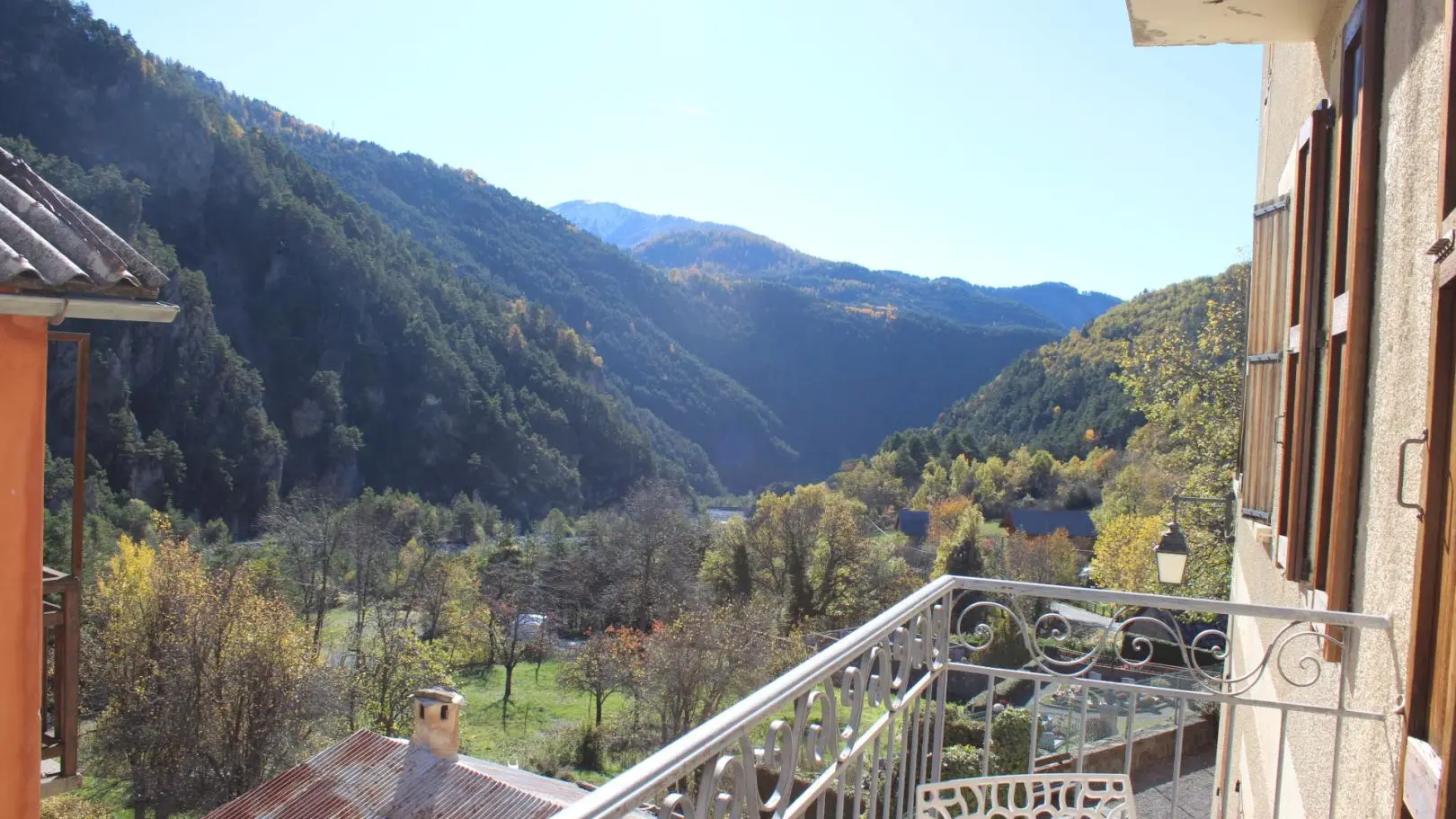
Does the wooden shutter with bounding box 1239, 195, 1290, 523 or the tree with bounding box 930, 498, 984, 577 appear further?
the tree with bounding box 930, 498, 984, 577

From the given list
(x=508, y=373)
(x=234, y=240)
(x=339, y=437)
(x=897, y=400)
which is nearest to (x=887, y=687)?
(x=339, y=437)

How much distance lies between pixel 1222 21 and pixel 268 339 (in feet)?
214

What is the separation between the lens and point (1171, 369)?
12906 millimetres

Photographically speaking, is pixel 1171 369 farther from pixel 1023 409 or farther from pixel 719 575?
pixel 1023 409

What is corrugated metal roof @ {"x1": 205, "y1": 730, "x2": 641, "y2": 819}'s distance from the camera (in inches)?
416

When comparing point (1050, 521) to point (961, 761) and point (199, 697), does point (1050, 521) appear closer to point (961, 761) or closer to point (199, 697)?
point (961, 761)

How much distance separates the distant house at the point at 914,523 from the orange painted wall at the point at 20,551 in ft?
153

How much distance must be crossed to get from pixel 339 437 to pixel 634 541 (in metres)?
30.1

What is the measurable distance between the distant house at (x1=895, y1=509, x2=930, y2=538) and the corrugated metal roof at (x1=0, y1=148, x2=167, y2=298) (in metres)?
46.8

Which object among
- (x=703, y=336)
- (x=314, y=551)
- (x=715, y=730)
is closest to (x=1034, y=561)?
(x=314, y=551)

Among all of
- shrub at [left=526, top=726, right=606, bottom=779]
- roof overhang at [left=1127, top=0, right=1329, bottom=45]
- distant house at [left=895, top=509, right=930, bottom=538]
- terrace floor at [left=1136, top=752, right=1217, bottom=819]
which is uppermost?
roof overhang at [left=1127, top=0, right=1329, bottom=45]

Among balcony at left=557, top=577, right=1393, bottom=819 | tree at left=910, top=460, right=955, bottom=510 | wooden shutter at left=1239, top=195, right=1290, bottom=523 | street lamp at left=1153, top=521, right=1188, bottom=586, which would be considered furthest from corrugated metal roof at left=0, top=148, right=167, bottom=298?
tree at left=910, top=460, right=955, bottom=510

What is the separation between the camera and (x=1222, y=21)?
10.6 feet

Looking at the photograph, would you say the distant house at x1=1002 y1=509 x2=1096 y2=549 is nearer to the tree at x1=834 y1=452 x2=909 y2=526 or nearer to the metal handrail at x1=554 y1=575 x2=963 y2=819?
the tree at x1=834 y1=452 x2=909 y2=526
